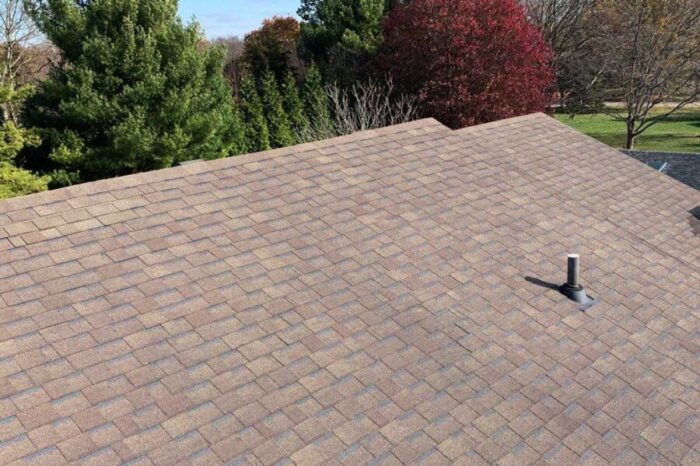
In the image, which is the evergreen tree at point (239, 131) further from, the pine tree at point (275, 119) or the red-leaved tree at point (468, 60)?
the red-leaved tree at point (468, 60)

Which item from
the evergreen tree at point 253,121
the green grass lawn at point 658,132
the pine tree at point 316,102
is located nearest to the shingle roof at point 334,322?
the evergreen tree at point 253,121

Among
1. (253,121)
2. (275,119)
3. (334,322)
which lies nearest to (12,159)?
(253,121)

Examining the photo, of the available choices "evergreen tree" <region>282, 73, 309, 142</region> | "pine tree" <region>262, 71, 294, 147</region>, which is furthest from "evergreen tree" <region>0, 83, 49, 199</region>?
"evergreen tree" <region>282, 73, 309, 142</region>

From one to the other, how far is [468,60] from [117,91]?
1425 cm

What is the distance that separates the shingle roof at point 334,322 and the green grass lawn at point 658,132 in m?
40.4

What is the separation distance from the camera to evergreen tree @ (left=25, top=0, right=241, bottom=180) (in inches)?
800

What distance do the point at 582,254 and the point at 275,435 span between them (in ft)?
19.2

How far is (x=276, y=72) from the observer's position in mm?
38438

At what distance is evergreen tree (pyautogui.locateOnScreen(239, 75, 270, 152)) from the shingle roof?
740 inches

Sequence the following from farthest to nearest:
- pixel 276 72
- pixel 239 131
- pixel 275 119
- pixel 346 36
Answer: pixel 276 72 → pixel 346 36 → pixel 275 119 → pixel 239 131

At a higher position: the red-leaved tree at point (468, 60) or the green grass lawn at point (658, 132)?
the red-leaved tree at point (468, 60)

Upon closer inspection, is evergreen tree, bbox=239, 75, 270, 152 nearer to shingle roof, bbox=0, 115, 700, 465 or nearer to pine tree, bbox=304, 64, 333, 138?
pine tree, bbox=304, 64, 333, 138

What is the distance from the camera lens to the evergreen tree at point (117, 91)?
2033cm

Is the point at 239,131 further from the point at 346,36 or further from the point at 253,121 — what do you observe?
the point at 346,36
